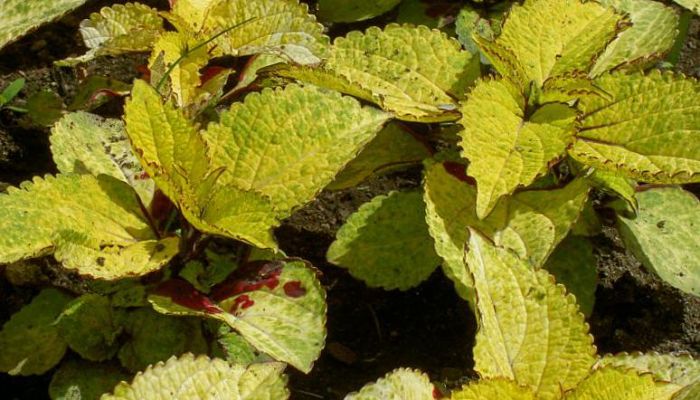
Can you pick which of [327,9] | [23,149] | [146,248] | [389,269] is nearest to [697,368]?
[389,269]

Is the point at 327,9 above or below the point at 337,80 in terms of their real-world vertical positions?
below

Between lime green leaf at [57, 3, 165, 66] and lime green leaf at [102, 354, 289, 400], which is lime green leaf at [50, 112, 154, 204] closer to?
lime green leaf at [57, 3, 165, 66]

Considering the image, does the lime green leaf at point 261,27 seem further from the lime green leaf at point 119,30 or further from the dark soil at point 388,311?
the dark soil at point 388,311

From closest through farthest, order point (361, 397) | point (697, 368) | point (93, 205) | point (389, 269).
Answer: point (361, 397)
point (697, 368)
point (93, 205)
point (389, 269)

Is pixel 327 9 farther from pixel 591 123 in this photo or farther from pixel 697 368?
pixel 697 368

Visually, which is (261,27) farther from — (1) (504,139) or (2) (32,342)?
(2) (32,342)

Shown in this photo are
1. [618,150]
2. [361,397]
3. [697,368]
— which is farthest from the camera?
[618,150]

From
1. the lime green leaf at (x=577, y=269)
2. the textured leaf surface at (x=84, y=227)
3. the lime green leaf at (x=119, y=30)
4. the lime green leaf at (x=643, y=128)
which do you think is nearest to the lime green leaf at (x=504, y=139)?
the lime green leaf at (x=643, y=128)
